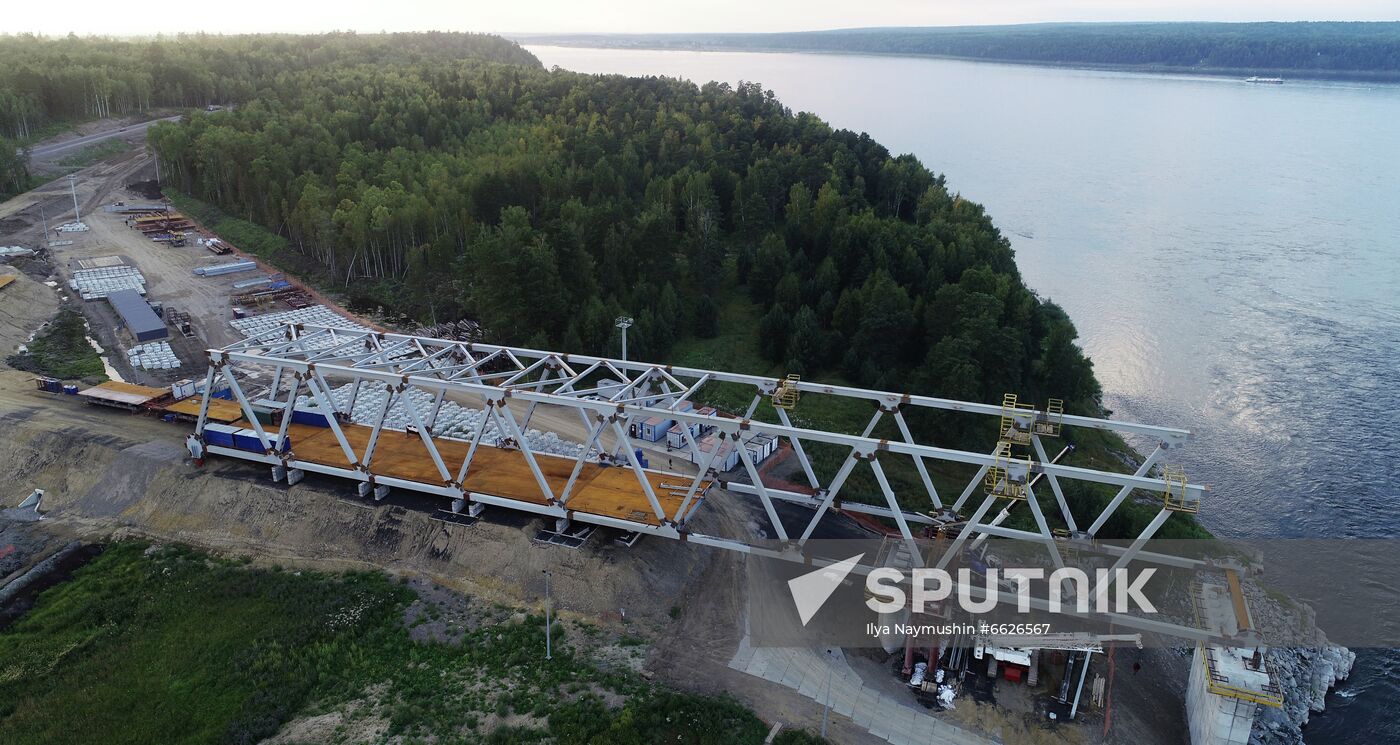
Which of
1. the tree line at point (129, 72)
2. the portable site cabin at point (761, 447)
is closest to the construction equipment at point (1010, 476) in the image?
the portable site cabin at point (761, 447)

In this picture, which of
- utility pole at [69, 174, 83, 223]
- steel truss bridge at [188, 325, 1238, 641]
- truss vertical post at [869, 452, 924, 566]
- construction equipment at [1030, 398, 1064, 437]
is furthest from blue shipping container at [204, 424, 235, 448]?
utility pole at [69, 174, 83, 223]

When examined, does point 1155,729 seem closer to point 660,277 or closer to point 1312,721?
point 1312,721

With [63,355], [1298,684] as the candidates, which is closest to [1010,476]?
[1298,684]

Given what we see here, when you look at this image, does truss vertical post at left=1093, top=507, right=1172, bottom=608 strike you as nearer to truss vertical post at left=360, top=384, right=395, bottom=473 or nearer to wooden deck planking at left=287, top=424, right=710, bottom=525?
wooden deck planking at left=287, top=424, right=710, bottom=525

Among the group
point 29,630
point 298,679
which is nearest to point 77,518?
point 29,630

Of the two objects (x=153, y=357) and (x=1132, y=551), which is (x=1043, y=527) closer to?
(x=1132, y=551)

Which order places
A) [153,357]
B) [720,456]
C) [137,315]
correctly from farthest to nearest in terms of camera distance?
[137,315]
[153,357]
[720,456]

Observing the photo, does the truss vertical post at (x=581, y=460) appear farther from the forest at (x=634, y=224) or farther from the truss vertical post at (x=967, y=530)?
the forest at (x=634, y=224)
